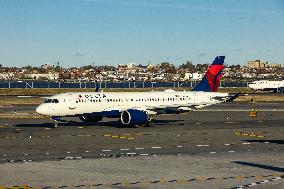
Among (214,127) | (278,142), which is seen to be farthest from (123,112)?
(278,142)

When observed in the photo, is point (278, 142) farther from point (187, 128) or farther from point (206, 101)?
point (206, 101)

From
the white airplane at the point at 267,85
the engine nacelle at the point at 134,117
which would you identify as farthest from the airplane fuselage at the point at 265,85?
the engine nacelle at the point at 134,117

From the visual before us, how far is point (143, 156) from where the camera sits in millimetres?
38156

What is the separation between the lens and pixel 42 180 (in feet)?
92.3

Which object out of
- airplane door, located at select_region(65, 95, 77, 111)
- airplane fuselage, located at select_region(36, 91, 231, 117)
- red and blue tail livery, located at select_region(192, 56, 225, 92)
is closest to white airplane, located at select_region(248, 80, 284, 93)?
red and blue tail livery, located at select_region(192, 56, 225, 92)

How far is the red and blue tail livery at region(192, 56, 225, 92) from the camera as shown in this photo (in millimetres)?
72875

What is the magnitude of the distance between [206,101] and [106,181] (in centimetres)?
4261

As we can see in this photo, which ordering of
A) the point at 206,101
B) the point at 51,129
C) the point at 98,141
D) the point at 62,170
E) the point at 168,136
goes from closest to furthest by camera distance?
1. the point at 62,170
2. the point at 98,141
3. the point at 168,136
4. the point at 51,129
5. the point at 206,101

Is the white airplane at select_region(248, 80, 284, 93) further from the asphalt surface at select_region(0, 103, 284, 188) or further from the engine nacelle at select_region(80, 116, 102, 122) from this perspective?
the engine nacelle at select_region(80, 116, 102, 122)

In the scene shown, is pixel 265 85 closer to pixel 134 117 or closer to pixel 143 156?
pixel 134 117

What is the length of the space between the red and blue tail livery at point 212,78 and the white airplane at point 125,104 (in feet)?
2.37

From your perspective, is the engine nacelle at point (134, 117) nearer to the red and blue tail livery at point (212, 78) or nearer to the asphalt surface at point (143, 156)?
the asphalt surface at point (143, 156)

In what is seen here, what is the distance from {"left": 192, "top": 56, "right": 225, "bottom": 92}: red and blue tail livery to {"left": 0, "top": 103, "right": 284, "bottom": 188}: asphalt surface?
9.00 metres

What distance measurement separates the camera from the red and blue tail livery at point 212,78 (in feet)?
239
